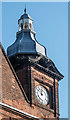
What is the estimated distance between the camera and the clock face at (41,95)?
1155 inches

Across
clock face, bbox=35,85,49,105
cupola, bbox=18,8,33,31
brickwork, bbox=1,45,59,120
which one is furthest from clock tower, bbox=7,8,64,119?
cupola, bbox=18,8,33,31

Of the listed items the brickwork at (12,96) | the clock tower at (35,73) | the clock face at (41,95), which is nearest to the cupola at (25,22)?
the clock tower at (35,73)

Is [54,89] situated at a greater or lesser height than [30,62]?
lesser

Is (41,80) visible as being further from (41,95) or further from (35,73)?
(41,95)

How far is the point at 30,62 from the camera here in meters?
29.5

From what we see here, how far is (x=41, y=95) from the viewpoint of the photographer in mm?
29734

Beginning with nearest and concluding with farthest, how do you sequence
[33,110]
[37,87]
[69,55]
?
[69,55]
[33,110]
[37,87]

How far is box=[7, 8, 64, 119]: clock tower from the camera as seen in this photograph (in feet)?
95.4

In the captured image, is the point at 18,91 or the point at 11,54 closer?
Answer: the point at 18,91

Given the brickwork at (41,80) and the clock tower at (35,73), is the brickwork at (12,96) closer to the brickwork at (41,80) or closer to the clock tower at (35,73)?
the clock tower at (35,73)

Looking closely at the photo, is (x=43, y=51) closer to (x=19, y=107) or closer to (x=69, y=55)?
(x=19, y=107)

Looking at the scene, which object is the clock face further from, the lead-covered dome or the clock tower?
the lead-covered dome

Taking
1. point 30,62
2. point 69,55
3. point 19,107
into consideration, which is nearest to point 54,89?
point 30,62

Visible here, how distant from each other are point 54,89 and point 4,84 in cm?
679
